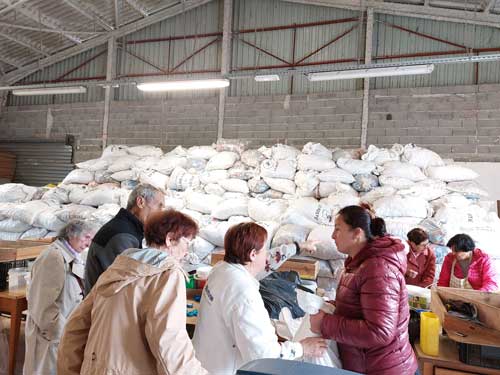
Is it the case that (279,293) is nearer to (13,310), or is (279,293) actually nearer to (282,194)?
(13,310)

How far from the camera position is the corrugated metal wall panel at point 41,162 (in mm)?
8258

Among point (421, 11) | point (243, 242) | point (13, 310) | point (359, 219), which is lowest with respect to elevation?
point (13, 310)

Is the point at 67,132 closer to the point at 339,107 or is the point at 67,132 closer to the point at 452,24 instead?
the point at 339,107

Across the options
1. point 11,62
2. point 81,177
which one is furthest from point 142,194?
point 11,62

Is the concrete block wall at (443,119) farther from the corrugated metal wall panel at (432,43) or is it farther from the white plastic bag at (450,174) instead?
the white plastic bag at (450,174)

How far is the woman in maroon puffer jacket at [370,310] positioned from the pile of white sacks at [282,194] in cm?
211

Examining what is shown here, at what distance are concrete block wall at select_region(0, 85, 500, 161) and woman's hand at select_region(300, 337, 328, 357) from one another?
5.21 m

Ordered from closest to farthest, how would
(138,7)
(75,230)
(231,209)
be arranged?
1. (75,230)
2. (231,209)
3. (138,7)

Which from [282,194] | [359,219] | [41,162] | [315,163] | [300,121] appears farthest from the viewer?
[41,162]

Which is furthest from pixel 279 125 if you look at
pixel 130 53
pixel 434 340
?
pixel 434 340

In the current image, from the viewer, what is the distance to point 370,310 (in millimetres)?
1460

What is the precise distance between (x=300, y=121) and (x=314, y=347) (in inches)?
218

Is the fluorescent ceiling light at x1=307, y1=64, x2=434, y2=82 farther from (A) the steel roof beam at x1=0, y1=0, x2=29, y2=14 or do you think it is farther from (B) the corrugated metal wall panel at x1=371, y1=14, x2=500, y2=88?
(A) the steel roof beam at x1=0, y1=0, x2=29, y2=14

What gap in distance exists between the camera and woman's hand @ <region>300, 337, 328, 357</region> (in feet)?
5.03
